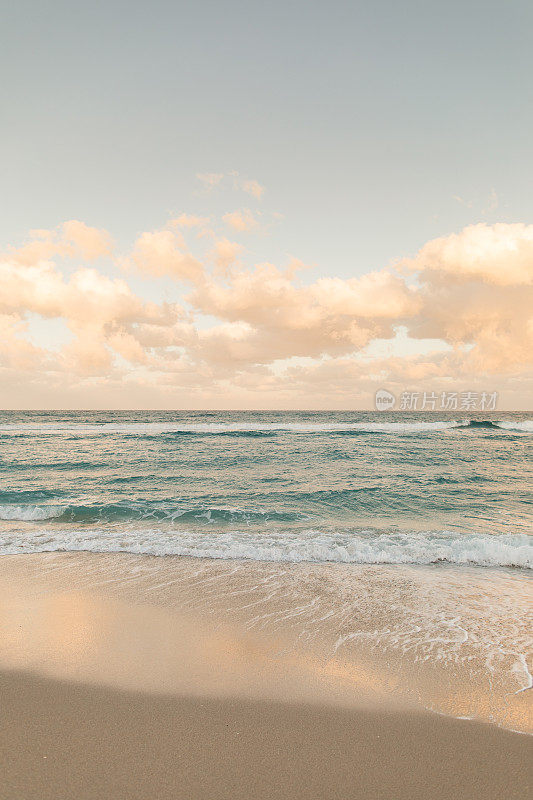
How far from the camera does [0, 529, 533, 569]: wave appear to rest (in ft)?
22.9

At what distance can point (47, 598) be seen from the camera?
5.16 m

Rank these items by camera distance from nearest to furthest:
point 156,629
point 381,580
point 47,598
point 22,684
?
point 22,684, point 156,629, point 47,598, point 381,580

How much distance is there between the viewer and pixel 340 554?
280 inches

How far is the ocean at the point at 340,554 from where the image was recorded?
392 cm

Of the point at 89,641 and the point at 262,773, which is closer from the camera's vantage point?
the point at 262,773

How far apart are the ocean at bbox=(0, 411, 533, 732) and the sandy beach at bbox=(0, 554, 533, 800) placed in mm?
340

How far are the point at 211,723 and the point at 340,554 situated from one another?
4.50 m

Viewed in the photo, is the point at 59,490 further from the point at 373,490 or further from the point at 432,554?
the point at 432,554

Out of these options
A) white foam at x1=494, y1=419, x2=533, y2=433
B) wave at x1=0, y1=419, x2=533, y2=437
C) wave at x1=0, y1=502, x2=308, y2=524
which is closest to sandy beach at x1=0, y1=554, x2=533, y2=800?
→ wave at x1=0, y1=502, x2=308, y2=524

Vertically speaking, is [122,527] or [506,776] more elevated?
[506,776]

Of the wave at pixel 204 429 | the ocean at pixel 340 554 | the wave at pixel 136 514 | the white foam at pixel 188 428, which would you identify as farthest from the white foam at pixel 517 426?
the wave at pixel 136 514

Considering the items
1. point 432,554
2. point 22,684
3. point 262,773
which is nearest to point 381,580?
point 432,554

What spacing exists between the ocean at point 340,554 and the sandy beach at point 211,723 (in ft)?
1.12

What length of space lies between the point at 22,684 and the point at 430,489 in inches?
485
